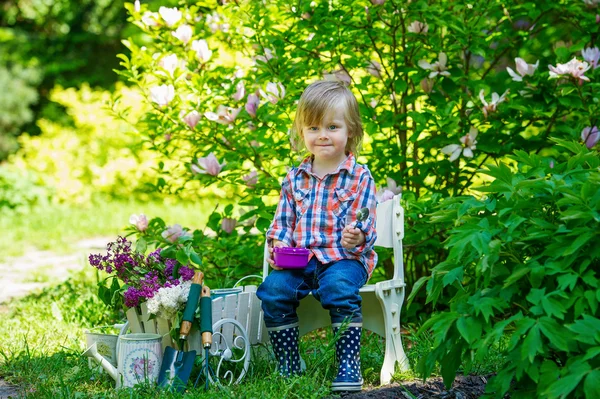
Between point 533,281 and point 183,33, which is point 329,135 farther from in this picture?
point 183,33

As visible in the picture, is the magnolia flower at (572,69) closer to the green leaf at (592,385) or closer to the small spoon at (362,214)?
the small spoon at (362,214)

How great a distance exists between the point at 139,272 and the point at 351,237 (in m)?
0.85

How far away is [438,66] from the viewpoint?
142 inches

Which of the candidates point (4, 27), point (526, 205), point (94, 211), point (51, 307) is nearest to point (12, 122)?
point (4, 27)

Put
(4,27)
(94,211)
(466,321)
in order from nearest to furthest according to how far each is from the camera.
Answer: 1. (466,321)
2. (94,211)
3. (4,27)

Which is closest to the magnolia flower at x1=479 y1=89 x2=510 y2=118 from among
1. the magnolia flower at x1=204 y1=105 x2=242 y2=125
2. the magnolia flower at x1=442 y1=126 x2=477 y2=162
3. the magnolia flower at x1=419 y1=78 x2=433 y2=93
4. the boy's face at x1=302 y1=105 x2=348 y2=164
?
the magnolia flower at x1=442 y1=126 x2=477 y2=162

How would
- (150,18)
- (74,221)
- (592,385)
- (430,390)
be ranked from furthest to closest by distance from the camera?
(74,221) < (150,18) < (430,390) < (592,385)

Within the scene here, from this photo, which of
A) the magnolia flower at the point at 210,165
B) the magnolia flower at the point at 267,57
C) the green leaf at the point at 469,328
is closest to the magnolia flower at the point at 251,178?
the magnolia flower at the point at 210,165

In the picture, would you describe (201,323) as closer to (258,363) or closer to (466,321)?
(258,363)

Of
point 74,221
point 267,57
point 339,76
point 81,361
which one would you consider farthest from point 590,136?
point 74,221

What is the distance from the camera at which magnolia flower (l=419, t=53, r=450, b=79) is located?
356cm

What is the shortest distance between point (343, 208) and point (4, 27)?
12.9 m

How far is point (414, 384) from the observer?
271 cm

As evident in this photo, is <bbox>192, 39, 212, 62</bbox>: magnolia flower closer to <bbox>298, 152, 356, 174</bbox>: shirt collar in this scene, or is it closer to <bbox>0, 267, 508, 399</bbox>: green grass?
<bbox>298, 152, 356, 174</bbox>: shirt collar
